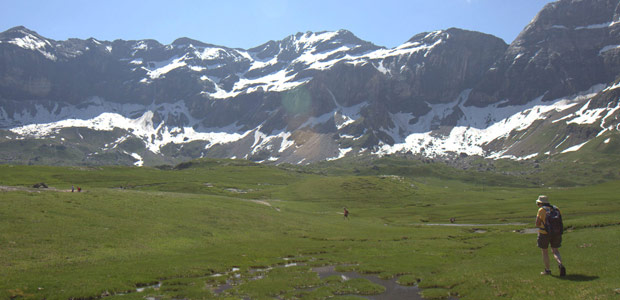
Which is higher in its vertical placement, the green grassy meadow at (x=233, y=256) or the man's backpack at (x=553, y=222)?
the man's backpack at (x=553, y=222)

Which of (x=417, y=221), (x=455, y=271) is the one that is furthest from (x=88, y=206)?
(x=417, y=221)

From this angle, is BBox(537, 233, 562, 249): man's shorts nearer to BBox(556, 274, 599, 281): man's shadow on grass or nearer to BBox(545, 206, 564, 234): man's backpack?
BBox(545, 206, 564, 234): man's backpack

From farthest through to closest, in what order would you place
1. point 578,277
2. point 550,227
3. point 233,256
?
point 233,256
point 550,227
point 578,277

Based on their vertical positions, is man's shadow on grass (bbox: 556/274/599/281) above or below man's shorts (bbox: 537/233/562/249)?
below

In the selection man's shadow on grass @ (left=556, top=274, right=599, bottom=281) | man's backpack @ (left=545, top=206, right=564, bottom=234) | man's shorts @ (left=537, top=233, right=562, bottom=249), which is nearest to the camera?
man's shadow on grass @ (left=556, top=274, right=599, bottom=281)

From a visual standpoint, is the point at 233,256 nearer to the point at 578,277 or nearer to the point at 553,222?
the point at 553,222

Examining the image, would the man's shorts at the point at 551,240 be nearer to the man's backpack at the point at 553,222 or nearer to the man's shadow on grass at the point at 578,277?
the man's backpack at the point at 553,222

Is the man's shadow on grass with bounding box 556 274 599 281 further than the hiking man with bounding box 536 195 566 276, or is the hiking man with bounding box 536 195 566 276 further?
the hiking man with bounding box 536 195 566 276

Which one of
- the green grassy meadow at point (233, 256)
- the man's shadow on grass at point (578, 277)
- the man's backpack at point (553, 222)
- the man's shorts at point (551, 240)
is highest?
the man's backpack at point (553, 222)

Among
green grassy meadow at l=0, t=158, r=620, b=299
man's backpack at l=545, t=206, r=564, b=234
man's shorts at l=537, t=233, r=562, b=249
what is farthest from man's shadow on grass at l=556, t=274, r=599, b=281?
man's backpack at l=545, t=206, r=564, b=234

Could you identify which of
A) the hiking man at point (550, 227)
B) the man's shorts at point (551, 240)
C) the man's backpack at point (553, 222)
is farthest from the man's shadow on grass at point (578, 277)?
the man's backpack at point (553, 222)

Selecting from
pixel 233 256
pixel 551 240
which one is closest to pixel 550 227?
pixel 551 240

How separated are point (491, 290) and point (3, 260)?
1521 inches

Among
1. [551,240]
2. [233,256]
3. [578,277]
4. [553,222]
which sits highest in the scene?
[553,222]
